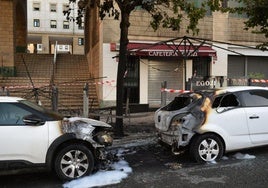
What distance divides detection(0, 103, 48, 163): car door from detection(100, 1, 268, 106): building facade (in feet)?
33.7


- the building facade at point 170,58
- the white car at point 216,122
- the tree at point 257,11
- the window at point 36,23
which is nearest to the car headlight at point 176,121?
the white car at point 216,122

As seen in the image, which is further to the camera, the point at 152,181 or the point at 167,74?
the point at 167,74

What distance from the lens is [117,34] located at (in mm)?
17125

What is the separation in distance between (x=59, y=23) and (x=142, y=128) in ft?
176

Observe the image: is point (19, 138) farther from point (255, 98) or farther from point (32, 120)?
point (255, 98)

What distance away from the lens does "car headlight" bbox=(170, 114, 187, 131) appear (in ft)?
24.6

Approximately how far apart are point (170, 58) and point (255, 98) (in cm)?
1061

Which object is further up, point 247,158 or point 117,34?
point 117,34

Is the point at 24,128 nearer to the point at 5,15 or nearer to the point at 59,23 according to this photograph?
the point at 5,15

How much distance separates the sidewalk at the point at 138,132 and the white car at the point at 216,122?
68.0 inches

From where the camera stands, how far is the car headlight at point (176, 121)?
7.51 meters

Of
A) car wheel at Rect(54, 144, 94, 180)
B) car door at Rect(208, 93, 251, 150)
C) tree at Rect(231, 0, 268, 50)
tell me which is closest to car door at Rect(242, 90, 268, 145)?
car door at Rect(208, 93, 251, 150)

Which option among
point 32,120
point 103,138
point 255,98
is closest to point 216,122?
point 255,98

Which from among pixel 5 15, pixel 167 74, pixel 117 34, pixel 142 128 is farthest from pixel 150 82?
pixel 5 15
